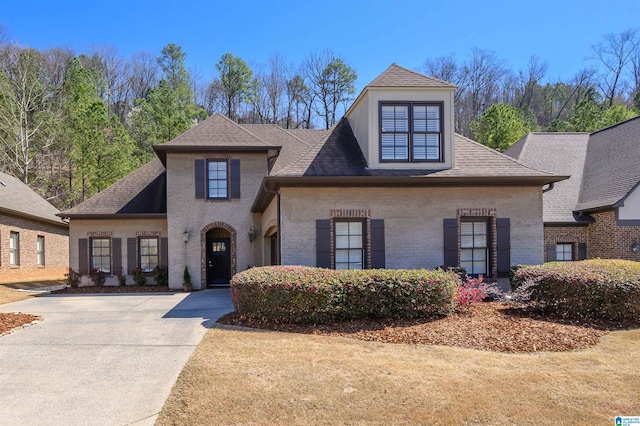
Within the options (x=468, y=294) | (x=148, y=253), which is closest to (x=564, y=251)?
(x=468, y=294)

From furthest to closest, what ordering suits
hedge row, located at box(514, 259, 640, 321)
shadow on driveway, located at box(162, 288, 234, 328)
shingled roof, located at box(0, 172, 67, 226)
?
shingled roof, located at box(0, 172, 67, 226) < shadow on driveway, located at box(162, 288, 234, 328) < hedge row, located at box(514, 259, 640, 321)

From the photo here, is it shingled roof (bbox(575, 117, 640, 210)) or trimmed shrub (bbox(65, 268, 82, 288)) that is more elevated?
shingled roof (bbox(575, 117, 640, 210))

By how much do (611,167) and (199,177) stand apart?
1559 cm

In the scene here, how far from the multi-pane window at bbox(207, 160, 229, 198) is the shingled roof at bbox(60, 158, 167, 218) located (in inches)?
115

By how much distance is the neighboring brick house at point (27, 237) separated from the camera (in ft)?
66.4

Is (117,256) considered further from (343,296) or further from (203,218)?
(343,296)

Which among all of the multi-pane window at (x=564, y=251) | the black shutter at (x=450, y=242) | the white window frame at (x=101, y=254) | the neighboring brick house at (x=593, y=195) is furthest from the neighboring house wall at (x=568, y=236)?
the white window frame at (x=101, y=254)

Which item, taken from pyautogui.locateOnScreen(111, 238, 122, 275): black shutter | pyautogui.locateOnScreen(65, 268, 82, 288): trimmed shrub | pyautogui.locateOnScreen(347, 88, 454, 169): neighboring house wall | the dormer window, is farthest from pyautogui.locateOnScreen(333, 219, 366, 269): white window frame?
pyautogui.locateOnScreen(65, 268, 82, 288): trimmed shrub

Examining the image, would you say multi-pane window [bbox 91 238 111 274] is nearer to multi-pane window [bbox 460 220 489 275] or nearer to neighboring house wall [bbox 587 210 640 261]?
multi-pane window [bbox 460 220 489 275]

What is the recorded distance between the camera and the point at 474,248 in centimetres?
1220

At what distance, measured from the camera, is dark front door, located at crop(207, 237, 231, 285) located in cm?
1789

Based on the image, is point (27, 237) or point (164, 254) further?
point (27, 237)

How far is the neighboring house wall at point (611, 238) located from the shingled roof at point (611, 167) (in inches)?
22.0

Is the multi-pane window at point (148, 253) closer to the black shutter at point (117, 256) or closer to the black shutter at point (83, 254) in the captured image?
the black shutter at point (117, 256)
